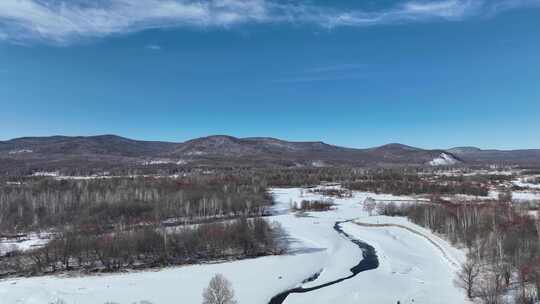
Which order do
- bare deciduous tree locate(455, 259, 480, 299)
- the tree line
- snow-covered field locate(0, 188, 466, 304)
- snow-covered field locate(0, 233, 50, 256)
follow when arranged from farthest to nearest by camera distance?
snow-covered field locate(0, 233, 50, 256) < snow-covered field locate(0, 188, 466, 304) < bare deciduous tree locate(455, 259, 480, 299) < the tree line

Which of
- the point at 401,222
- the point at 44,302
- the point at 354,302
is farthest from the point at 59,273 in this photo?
the point at 401,222

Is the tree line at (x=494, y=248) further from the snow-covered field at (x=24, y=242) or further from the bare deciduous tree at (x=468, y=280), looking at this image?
the snow-covered field at (x=24, y=242)

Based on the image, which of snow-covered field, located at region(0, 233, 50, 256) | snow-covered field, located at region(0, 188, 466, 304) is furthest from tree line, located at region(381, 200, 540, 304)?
snow-covered field, located at region(0, 233, 50, 256)

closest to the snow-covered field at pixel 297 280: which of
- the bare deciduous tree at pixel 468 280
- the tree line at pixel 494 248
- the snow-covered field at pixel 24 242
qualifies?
the bare deciduous tree at pixel 468 280

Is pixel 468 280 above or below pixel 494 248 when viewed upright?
below

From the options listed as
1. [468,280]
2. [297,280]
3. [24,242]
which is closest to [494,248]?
[468,280]

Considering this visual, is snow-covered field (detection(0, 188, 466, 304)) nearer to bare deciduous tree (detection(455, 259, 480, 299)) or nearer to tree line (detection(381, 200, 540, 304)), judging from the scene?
bare deciduous tree (detection(455, 259, 480, 299))

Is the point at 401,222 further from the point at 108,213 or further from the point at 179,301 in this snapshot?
the point at 108,213

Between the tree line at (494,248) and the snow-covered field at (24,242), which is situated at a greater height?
the tree line at (494,248)

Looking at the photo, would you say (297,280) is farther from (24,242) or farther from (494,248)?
(24,242)

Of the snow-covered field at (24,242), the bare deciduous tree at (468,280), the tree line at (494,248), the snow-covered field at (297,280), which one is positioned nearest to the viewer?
the tree line at (494,248)
